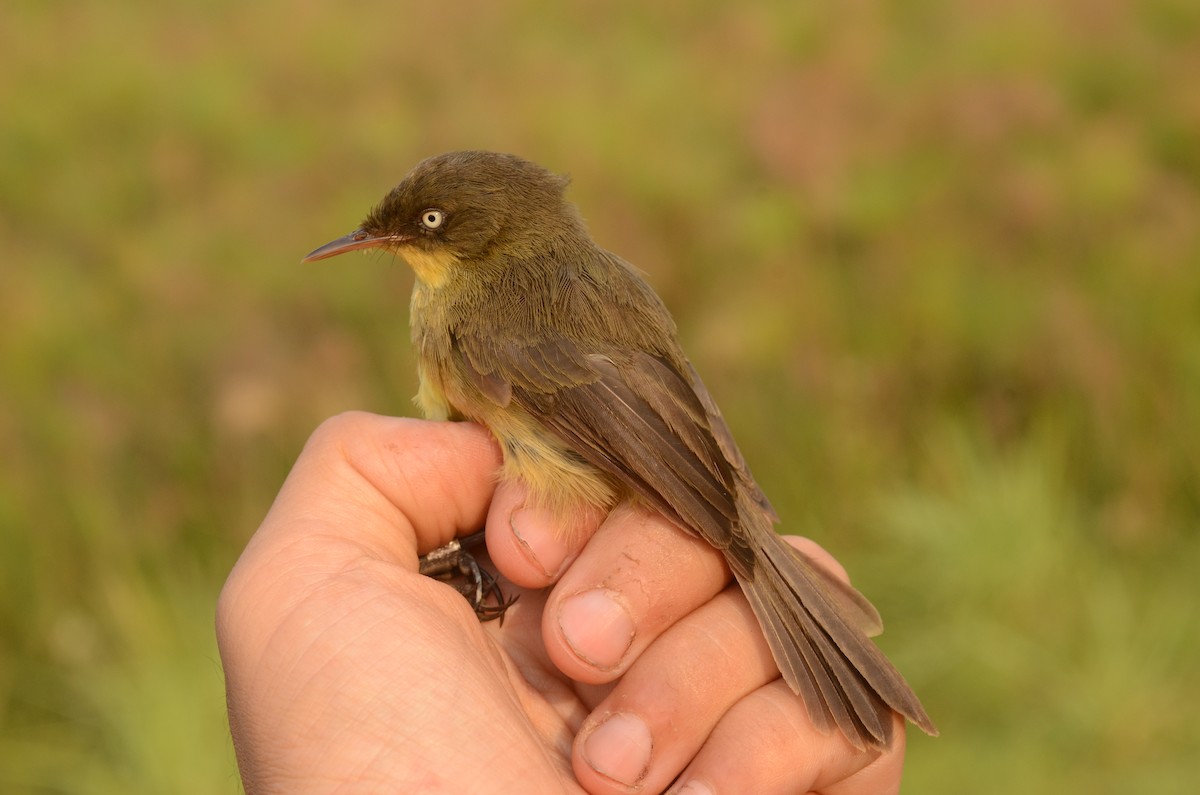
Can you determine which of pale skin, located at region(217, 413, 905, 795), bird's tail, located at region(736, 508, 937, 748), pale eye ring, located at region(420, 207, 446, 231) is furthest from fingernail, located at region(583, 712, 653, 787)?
pale eye ring, located at region(420, 207, 446, 231)

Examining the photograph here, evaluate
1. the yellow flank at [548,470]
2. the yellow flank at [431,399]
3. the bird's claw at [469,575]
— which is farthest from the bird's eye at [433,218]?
the bird's claw at [469,575]

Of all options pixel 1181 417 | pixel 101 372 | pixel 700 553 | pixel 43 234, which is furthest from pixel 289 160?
pixel 700 553

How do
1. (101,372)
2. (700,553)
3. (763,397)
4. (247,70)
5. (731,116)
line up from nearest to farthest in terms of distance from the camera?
1. (700,553)
2. (763,397)
3. (101,372)
4. (731,116)
5. (247,70)

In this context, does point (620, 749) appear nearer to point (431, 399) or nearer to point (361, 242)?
point (431, 399)

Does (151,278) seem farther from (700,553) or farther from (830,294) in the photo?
(700,553)

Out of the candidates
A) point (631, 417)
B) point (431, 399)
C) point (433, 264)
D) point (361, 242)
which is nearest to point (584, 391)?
point (631, 417)

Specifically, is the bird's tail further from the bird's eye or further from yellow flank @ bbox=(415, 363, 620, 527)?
the bird's eye
